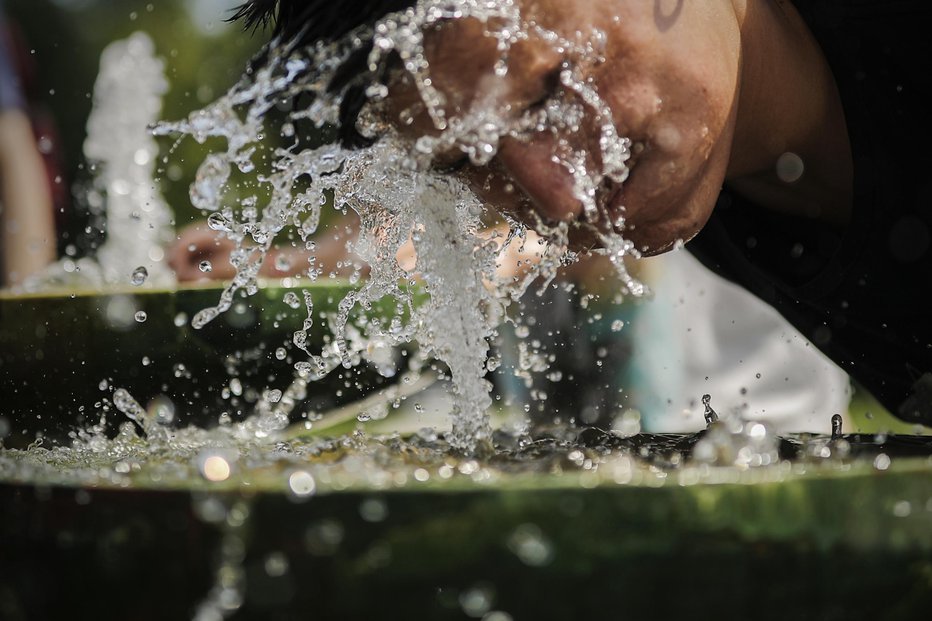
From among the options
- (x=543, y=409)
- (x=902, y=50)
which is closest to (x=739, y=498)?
(x=902, y=50)

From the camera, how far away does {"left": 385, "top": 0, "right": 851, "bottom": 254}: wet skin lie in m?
0.69

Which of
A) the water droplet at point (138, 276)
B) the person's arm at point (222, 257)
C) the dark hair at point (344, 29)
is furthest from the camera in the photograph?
the person's arm at point (222, 257)

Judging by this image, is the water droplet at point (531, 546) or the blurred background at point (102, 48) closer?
the water droplet at point (531, 546)

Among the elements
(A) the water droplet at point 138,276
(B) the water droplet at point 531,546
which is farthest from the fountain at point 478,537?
(A) the water droplet at point 138,276

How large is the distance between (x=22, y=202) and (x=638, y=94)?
6.60ft

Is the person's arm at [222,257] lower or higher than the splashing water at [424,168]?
lower

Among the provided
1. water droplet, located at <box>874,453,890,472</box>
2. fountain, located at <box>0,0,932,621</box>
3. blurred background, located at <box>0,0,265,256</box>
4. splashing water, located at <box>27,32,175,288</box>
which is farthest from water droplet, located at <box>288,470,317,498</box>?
blurred background, located at <box>0,0,265,256</box>

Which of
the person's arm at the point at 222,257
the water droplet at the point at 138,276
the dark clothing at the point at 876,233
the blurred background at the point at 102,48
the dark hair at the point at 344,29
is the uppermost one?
the dark hair at the point at 344,29

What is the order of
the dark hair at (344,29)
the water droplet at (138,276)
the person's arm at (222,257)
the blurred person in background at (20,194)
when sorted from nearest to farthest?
the dark hair at (344,29)
the water droplet at (138,276)
the person's arm at (222,257)
the blurred person in background at (20,194)

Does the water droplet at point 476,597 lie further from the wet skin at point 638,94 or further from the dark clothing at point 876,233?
the dark clothing at point 876,233

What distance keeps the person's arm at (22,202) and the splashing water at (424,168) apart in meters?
1.30

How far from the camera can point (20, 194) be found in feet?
7.82

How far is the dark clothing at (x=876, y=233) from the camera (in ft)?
3.22

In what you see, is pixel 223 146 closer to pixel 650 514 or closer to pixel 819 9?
pixel 819 9
